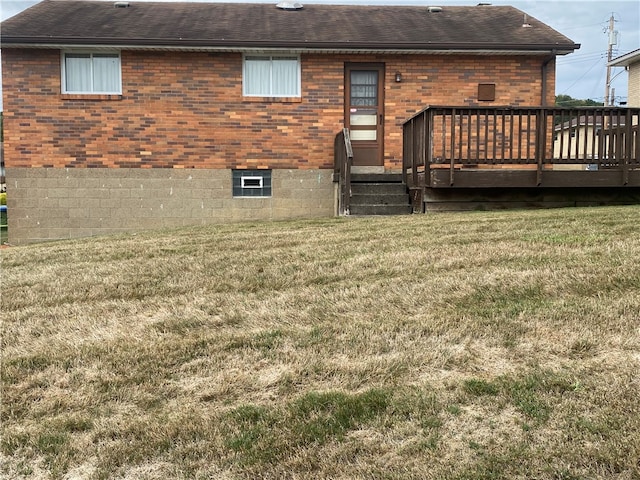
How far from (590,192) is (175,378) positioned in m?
9.37

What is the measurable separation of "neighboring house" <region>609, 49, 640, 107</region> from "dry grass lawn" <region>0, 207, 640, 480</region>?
1953 centimetres

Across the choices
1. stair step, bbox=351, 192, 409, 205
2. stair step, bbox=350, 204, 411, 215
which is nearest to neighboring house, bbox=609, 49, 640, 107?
stair step, bbox=351, 192, 409, 205

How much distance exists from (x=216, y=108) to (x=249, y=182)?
5.73 feet

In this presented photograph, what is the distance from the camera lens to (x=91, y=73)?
41.3 ft

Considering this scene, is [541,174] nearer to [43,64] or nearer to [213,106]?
[213,106]

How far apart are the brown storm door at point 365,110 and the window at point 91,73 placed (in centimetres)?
502

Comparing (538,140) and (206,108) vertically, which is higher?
(206,108)

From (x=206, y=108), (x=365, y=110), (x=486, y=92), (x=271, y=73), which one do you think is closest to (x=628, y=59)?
(x=486, y=92)

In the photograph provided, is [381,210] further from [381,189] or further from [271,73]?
[271,73]

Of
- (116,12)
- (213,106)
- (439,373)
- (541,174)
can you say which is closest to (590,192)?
(541,174)

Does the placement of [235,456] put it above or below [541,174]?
below

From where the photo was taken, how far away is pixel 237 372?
3.13m

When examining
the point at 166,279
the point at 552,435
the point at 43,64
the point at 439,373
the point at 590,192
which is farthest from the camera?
the point at 43,64

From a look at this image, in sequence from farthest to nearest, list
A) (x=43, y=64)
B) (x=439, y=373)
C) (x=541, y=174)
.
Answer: (x=43, y=64) → (x=541, y=174) → (x=439, y=373)
